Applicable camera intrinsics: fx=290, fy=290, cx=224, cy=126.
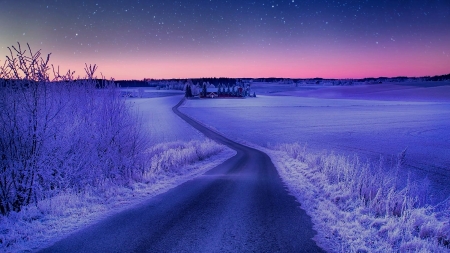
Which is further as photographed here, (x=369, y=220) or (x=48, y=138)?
(x=48, y=138)

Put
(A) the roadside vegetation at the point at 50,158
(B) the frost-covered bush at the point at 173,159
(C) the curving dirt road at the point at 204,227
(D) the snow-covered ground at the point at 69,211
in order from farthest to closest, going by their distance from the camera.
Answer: (B) the frost-covered bush at the point at 173,159 → (A) the roadside vegetation at the point at 50,158 → (D) the snow-covered ground at the point at 69,211 → (C) the curving dirt road at the point at 204,227

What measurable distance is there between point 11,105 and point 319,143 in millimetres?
23473

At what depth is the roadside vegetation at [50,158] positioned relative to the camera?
7125 millimetres

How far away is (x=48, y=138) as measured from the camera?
8422 millimetres

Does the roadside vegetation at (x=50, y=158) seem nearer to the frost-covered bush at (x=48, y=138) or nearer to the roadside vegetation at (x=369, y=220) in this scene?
the frost-covered bush at (x=48, y=138)

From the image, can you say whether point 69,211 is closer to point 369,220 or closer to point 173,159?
point 369,220

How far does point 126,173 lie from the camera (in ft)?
35.9

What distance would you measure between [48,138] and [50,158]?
61cm

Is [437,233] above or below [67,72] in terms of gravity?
below

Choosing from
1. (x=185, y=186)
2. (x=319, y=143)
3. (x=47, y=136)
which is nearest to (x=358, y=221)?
(x=185, y=186)

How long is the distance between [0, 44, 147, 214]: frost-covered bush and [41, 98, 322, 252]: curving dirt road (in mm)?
2795

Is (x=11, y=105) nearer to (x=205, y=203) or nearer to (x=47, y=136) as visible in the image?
(x=47, y=136)

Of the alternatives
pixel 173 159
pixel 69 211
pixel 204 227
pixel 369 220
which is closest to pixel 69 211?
pixel 69 211

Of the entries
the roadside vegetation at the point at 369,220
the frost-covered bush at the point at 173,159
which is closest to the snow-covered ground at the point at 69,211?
the frost-covered bush at the point at 173,159
